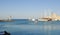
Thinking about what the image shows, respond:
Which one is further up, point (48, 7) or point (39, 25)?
point (48, 7)

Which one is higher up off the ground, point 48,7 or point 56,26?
point 48,7

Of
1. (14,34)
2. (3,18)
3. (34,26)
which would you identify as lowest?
(14,34)

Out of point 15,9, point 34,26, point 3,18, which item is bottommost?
point 34,26

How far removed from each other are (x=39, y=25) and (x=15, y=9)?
2.06 feet

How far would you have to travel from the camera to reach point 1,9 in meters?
2.37

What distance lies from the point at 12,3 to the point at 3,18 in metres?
0.38

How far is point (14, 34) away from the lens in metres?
2.44

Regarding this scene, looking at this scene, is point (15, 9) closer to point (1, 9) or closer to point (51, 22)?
point (1, 9)

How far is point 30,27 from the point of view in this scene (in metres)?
2.41

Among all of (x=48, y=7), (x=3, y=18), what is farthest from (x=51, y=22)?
(x=3, y=18)

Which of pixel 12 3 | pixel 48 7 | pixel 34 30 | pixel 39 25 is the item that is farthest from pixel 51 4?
pixel 12 3

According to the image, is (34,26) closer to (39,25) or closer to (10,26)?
(39,25)

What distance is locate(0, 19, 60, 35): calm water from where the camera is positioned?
2.40 meters

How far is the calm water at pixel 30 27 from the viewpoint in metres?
2.40
